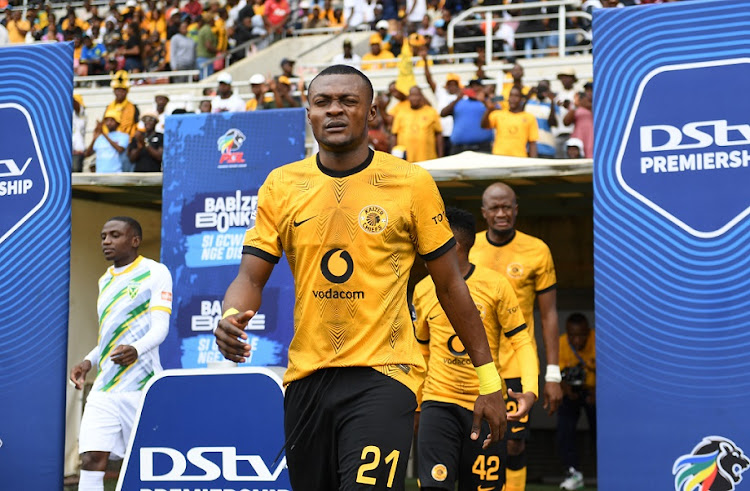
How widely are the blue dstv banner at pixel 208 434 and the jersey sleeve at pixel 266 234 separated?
2.56 m

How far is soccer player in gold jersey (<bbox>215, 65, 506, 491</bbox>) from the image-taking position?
4375mm

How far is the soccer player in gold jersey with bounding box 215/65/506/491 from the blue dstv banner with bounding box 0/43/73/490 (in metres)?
3.78

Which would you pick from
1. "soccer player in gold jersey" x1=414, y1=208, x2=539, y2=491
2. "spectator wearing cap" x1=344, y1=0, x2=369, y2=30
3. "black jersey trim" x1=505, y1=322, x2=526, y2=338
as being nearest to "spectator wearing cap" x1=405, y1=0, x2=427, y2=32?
"spectator wearing cap" x1=344, y1=0, x2=369, y2=30

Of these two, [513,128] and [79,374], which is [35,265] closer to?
[79,374]

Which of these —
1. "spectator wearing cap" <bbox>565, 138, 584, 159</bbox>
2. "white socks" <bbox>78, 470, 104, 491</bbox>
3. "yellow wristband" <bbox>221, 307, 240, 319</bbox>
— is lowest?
"white socks" <bbox>78, 470, 104, 491</bbox>

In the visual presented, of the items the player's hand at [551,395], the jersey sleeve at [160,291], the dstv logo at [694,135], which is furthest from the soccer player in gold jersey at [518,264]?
the jersey sleeve at [160,291]

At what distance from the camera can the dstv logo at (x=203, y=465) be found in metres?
6.92

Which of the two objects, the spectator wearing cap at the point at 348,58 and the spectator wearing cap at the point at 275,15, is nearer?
the spectator wearing cap at the point at 348,58

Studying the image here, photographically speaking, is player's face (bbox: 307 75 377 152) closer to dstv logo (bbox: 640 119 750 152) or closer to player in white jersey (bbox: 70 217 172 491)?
dstv logo (bbox: 640 119 750 152)

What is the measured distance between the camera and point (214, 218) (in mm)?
10250

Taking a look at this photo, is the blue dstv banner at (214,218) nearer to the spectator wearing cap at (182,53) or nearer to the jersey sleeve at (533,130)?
the jersey sleeve at (533,130)

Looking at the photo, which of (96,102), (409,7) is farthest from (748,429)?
(96,102)

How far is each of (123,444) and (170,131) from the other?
325 cm

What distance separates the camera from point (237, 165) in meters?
10.1
